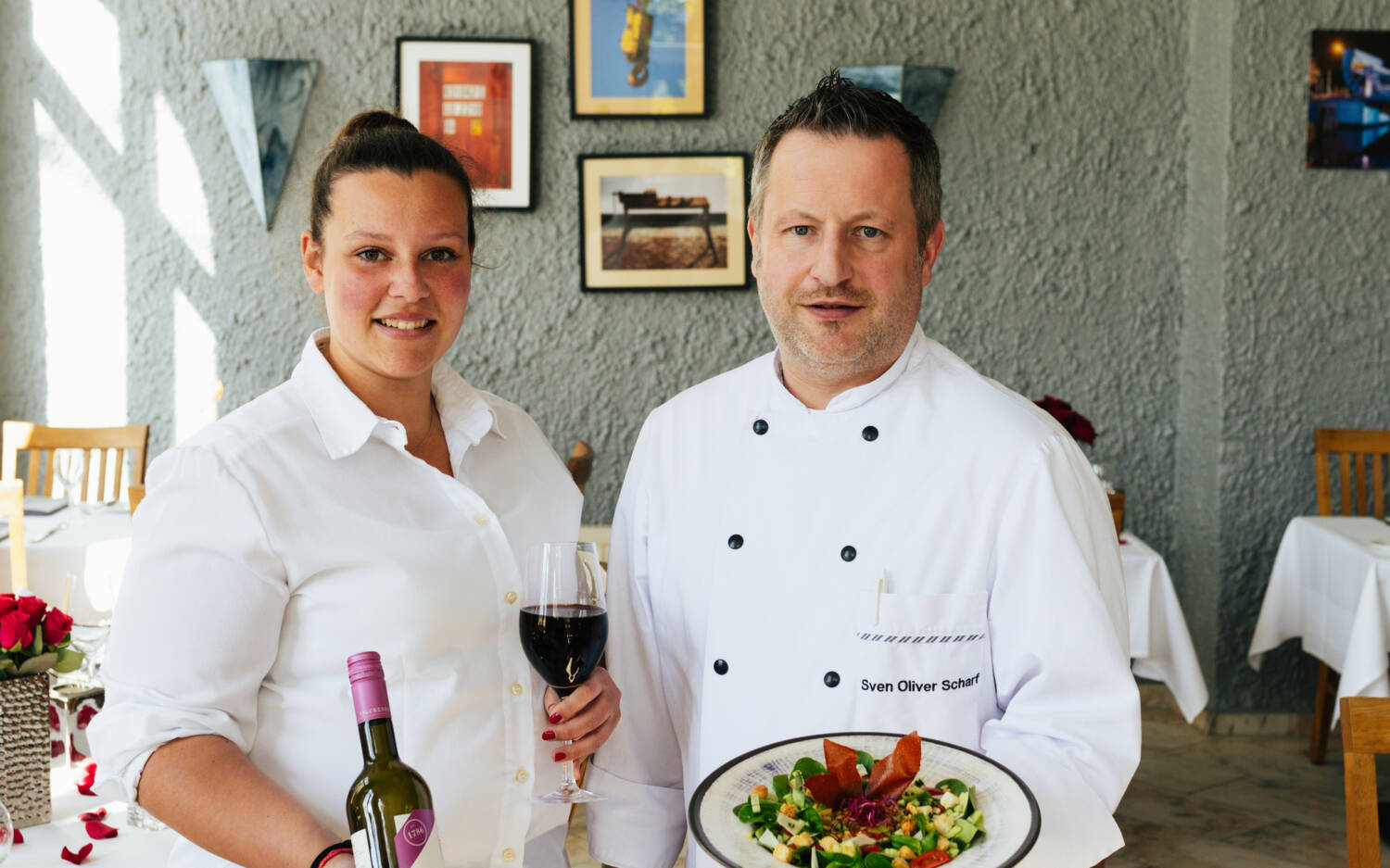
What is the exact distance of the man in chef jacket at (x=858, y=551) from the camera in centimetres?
124

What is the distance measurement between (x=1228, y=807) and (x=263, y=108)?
3.95 metres

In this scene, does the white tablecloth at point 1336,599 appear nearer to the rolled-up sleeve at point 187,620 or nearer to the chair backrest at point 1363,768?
the chair backrest at point 1363,768

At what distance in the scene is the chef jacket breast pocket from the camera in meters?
1.28

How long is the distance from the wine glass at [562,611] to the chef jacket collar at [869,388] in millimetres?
354

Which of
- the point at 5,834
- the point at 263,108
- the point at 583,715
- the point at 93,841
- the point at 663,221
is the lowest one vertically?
the point at 93,841

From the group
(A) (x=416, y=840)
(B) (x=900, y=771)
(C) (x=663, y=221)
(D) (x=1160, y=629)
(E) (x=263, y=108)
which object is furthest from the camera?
(C) (x=663, y=221)

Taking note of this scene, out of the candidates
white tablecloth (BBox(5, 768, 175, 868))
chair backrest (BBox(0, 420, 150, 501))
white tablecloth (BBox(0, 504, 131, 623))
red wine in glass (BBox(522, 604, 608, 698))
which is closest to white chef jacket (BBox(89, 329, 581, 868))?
red wine in glass (BBox(522, 604, 608, 698))

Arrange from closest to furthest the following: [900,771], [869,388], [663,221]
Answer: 1. [900,771]
2. [869,388]
3. [663,221]

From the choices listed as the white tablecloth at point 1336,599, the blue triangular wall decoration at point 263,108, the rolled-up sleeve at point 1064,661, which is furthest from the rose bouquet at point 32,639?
the white tablecloth at point 1336,599

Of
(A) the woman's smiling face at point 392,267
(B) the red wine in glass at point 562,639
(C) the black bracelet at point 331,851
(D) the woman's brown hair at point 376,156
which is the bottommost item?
(C) the black bracelet at point 331,851

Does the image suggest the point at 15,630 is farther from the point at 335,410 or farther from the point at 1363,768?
the point at 1363,768

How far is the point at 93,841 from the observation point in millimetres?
1423

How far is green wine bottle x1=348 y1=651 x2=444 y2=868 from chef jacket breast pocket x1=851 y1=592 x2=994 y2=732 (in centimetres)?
54

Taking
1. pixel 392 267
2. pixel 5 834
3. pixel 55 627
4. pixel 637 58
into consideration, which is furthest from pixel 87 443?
pixel 392 267
